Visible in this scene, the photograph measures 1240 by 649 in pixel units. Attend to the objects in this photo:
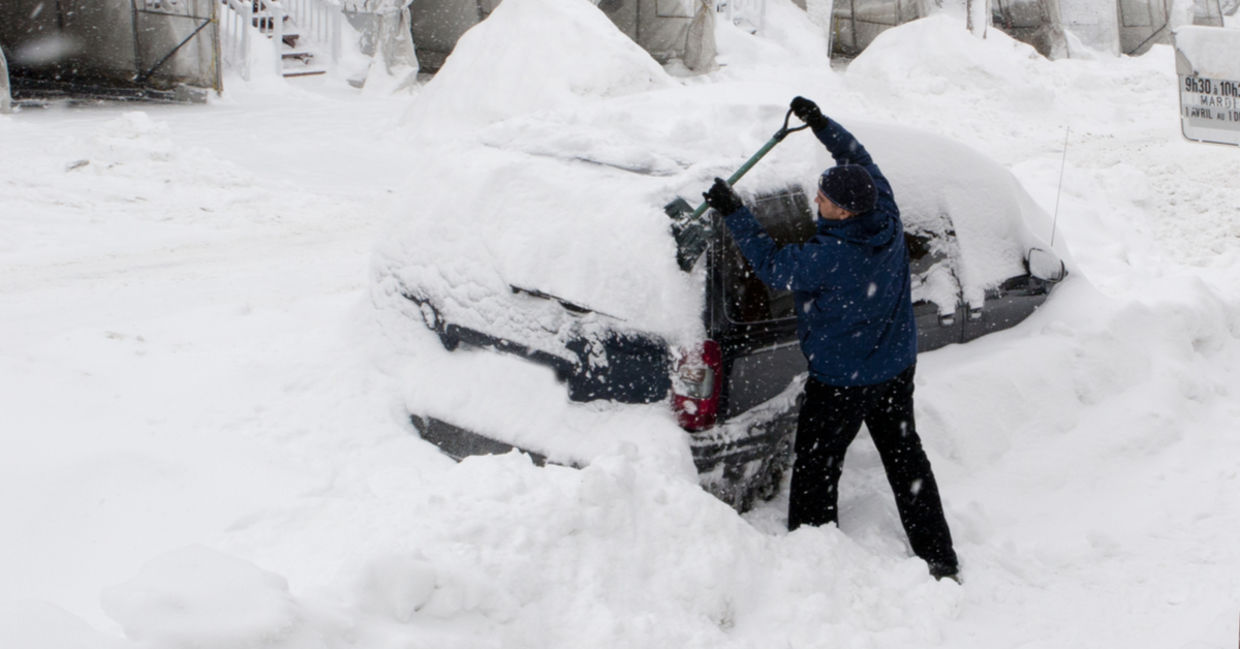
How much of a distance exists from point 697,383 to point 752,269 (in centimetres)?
50

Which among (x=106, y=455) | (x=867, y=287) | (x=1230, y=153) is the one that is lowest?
(x=1230, y=153)

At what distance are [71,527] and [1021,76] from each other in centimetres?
1798

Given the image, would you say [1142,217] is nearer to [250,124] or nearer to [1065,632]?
[1065,632]

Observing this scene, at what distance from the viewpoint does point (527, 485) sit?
12.2 feet

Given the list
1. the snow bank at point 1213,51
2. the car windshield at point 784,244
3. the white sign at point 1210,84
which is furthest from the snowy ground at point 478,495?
the snow bank at point 1213,51

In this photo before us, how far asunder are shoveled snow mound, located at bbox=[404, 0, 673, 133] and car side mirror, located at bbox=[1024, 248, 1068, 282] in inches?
313

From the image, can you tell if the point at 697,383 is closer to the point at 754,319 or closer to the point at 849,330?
the point at 754,319

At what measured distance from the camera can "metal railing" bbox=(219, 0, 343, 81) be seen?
1809 cm

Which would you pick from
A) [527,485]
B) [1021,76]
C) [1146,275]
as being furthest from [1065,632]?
[1021,76]

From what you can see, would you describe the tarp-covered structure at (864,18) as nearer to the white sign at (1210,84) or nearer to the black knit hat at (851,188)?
the white sign at (1210,84)

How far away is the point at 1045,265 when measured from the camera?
6.10m

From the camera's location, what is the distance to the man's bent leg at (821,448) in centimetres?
423

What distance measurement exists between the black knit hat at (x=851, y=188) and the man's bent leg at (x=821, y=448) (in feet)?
2.24

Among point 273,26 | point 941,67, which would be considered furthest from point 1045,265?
point 273,26
